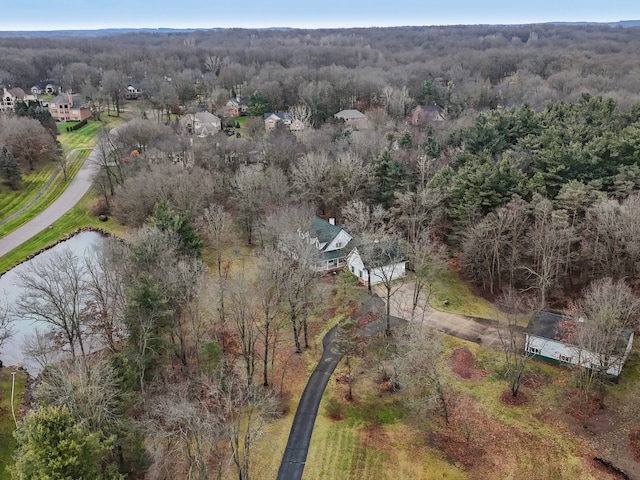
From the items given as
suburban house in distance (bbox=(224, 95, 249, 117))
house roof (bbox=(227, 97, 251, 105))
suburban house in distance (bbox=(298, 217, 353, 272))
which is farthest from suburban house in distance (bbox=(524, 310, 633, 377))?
house roof (bbox=(227, 97, 251, 105))

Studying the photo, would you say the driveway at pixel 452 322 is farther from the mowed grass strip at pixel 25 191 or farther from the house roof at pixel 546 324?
the mowed grass strip at pixel 25 191

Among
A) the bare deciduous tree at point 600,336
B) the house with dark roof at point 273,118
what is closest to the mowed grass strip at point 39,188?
the house with dark roof at point 273,118

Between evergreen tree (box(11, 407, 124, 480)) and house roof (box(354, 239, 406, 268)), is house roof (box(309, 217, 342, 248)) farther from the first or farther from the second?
evergreen tree (box(11, 407, 124, 480))

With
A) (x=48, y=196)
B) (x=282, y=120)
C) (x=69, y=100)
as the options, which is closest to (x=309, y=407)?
(x=48, y=196)

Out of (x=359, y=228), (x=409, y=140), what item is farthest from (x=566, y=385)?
(x=409, y=140)

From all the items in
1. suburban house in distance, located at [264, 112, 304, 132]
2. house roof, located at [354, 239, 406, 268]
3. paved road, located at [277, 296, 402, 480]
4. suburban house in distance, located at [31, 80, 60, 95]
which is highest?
suburban house in distance, located at [31, 80, 60, 95]

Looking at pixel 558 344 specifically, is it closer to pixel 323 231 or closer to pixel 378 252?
pixel 378 252

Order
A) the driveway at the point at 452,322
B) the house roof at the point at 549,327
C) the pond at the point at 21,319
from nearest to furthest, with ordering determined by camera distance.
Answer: the house roof at the point at 549,327 → the pond at the point at 21,319 → the driveway at the point at 452,322
